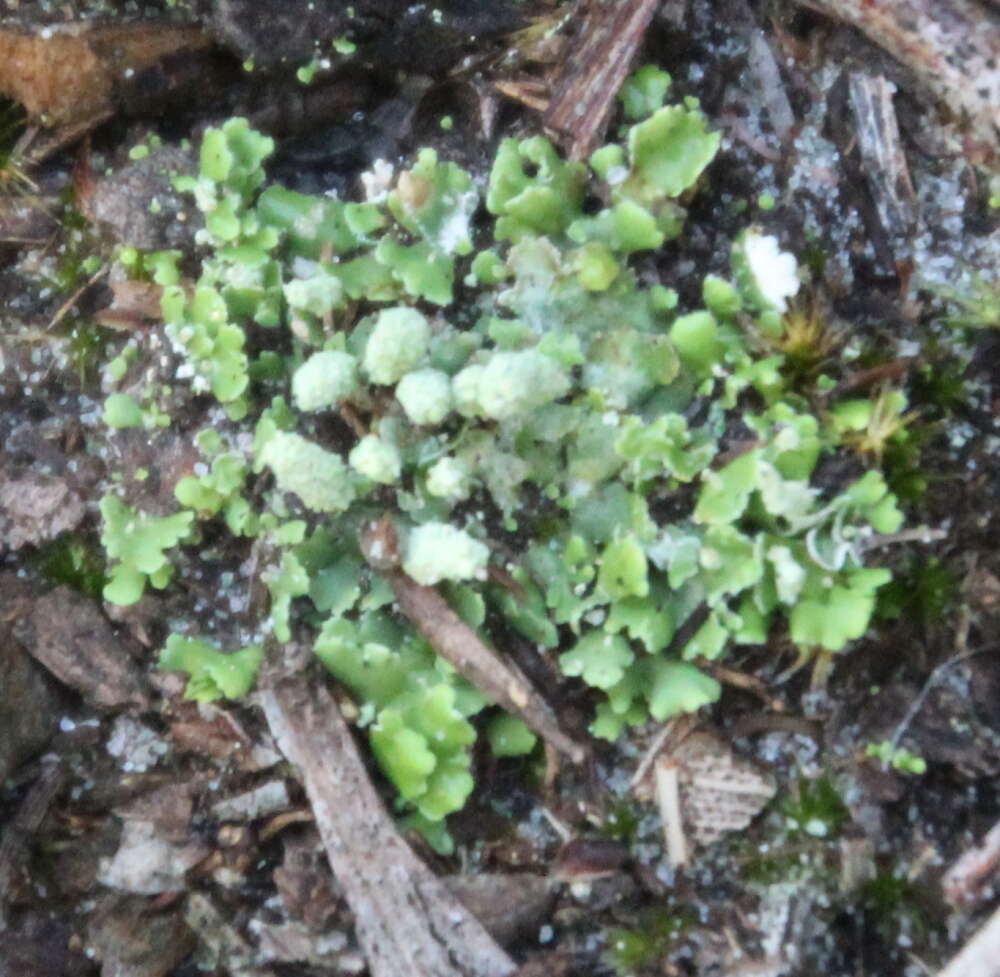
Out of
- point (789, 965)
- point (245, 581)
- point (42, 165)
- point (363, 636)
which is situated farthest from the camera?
point (42, 165)

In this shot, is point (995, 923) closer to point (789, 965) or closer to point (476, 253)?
point (789, 965)

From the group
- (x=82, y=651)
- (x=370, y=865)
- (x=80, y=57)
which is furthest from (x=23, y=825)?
(x=80, y=57)

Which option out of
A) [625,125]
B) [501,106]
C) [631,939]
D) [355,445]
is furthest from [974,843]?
[501,106]

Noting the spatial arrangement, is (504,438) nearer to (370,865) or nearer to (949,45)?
(370,865)

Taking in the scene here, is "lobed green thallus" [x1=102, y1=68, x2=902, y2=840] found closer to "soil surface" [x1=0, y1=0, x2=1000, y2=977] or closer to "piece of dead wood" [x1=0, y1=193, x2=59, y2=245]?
"soil surface" [x1=0, y1=0, x2=1000, y2=977]

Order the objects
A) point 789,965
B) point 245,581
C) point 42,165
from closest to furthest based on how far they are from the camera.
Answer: point 789,965
point 245,581
point 42,165

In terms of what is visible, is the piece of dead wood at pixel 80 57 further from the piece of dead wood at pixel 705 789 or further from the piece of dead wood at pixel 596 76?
the piece of dead wood at pixel 705 789

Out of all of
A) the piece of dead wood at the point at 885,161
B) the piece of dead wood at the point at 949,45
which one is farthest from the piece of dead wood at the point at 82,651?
the piece of dead wood at the point at 949,45

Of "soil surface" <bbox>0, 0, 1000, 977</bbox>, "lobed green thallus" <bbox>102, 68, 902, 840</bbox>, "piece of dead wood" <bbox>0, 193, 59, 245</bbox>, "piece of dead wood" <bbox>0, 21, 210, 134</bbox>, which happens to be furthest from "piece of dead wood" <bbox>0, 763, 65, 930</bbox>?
"piece of dead wood" <bbox>0, 21, 210, 134</bbox>
